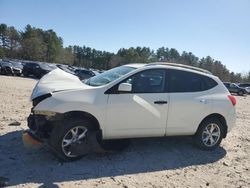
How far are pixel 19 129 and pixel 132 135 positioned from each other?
9.40 ft

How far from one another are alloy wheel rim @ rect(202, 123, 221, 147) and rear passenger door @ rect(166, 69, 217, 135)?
317 mm

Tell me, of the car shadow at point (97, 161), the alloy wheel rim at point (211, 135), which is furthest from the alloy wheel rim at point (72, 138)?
the alloy wheel rim at point (211, 135)

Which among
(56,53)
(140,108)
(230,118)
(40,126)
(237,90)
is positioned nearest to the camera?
(40,126)

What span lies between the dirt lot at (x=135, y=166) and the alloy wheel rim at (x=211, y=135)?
0.22m

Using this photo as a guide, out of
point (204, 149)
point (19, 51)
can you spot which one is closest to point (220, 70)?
point (19, 51)

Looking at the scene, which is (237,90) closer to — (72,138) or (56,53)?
(72,138)

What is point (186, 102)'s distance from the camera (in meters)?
6.50

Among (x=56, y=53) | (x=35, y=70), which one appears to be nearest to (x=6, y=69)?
(x=35, y=70)

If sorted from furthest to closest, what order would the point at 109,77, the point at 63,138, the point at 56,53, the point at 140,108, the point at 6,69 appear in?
the point at 56,53 → the point at 6,69 → the point at 109,77 → the point at 140,108 → the point at 63,138

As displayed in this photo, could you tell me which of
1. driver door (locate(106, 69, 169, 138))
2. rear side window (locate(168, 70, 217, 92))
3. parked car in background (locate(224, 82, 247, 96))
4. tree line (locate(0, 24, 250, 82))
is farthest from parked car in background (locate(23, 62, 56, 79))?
tree line (locate(0, 24, 250, 82))

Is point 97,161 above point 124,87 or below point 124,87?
below

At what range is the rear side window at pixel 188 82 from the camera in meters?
6.50

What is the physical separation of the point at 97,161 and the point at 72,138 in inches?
25.4

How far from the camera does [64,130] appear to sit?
211 inches
